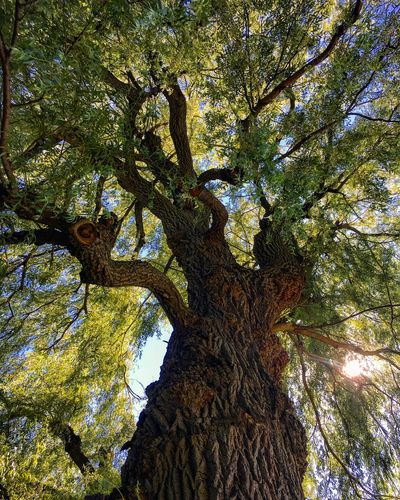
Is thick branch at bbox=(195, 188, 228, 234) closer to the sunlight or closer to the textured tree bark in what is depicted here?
the textured tree bark

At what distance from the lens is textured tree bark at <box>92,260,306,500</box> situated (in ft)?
5.70

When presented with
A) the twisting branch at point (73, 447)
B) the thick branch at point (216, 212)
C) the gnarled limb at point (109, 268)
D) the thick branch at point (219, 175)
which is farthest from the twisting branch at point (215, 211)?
the twisting branch at point (73, 447)

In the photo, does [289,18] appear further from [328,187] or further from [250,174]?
[250,174]

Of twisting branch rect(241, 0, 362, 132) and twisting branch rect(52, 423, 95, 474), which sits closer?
twisting branch rect(241, 0, 362, 132)

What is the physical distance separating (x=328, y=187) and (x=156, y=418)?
294 cm

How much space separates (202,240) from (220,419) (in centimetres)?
191

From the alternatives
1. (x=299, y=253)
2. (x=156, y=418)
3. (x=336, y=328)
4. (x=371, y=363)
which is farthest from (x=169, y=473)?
(x=371, y=363)

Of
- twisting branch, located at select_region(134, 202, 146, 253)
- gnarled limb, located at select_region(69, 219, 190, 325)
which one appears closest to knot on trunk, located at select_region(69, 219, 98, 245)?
gnarled limb, located at select_region(69, 219, 190, 325)

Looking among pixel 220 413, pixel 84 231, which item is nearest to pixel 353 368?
pixel 220 413

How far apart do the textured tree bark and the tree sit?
0.04 ft

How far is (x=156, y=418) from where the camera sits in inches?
81.7

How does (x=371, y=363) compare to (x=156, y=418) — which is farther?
Answer: (x=371, y=363)

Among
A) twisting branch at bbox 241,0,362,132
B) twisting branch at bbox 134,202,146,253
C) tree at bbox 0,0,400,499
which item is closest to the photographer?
tree at bbox 0,0,400,499

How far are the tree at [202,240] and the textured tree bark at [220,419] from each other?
11mm
